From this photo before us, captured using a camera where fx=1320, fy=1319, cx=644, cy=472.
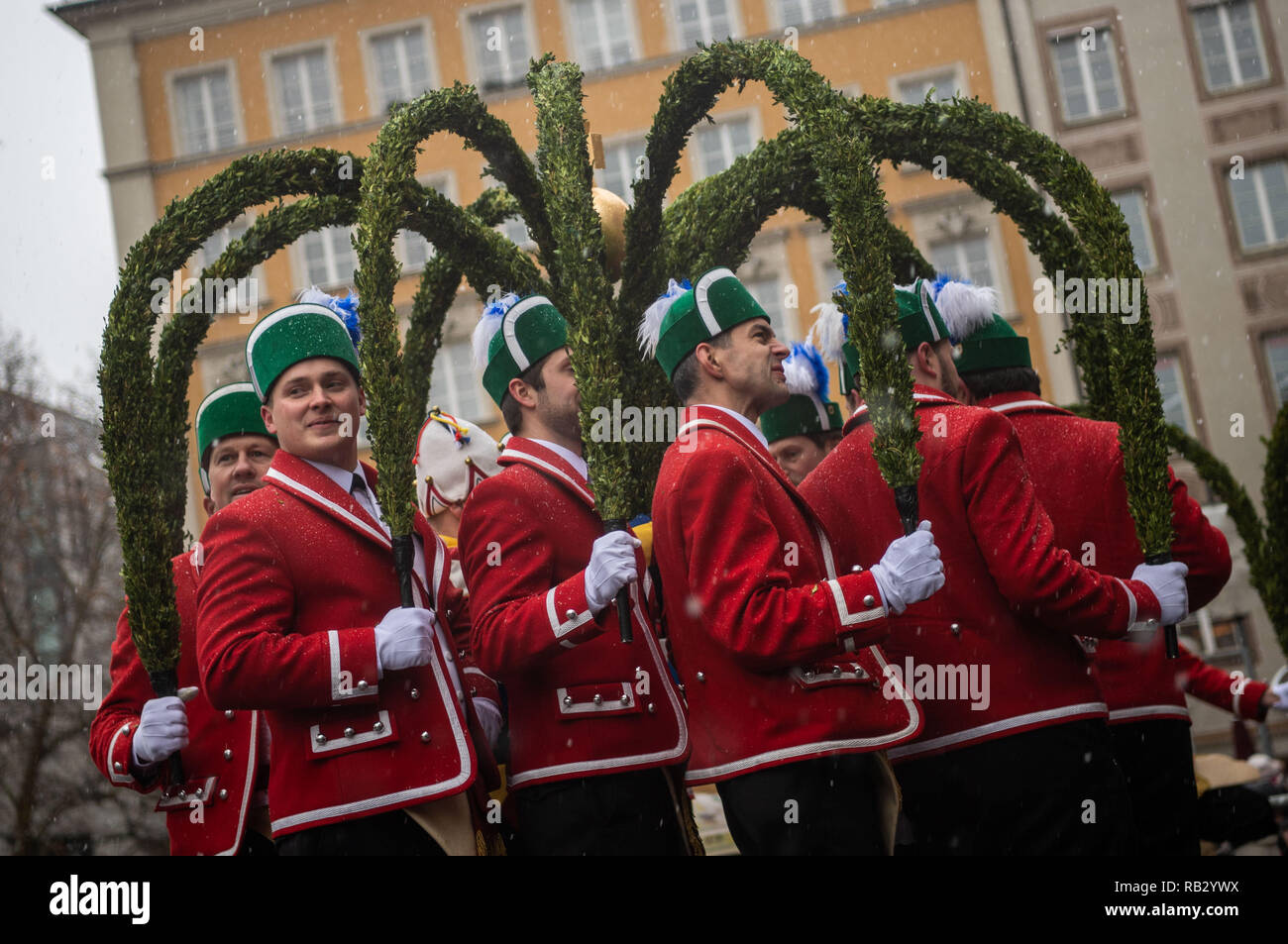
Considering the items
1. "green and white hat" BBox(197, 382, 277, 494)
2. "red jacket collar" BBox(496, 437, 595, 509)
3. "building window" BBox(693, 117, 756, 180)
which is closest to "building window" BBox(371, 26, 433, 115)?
"building window" BBox(693, 117, 756, 180)

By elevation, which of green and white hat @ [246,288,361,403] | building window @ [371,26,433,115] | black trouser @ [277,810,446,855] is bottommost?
black trouser @ [277,810,446,855]

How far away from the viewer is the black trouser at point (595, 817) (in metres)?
3.49

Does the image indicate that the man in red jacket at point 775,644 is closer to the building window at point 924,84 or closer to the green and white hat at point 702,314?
the green and white hat at point 702,314

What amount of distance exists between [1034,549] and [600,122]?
20511mm

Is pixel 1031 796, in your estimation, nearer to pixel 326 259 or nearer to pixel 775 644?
pixel 775 644

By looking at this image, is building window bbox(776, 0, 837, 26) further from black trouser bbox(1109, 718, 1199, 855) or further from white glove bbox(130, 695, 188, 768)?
white glove bbox(130, 695, 188, 768)

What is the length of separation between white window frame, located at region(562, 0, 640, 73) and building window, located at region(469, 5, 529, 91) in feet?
2.79

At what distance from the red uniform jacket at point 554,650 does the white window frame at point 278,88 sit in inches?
879

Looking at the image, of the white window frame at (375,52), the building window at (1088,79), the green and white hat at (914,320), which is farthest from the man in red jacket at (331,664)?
the building window at (1088,79)

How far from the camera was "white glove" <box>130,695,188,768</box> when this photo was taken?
3.61 metres

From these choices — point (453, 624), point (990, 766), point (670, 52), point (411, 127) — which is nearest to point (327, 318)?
point (411, 127)

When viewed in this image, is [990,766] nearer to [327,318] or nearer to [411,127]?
[327,318]

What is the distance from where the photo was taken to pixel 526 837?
357 cm

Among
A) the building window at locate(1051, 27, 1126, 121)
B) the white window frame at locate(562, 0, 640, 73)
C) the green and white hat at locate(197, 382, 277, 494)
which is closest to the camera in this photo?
the green and white hat at locate(197, 382, 277, 494)
